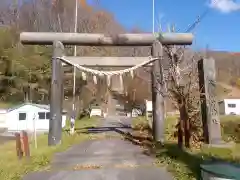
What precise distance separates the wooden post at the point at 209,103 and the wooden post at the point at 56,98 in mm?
6237

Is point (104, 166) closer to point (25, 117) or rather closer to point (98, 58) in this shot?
point (98, 58)

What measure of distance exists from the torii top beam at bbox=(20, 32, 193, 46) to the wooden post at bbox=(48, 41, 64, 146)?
16.4 inches

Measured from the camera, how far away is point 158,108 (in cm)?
1395

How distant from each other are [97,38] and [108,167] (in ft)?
22.9

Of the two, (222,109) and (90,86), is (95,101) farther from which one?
(222,109)

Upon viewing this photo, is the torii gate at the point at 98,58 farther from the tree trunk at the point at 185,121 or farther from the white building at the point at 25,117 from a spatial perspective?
the white building at the point at 25,117

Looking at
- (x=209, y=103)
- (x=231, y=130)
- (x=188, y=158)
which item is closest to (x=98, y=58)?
(x=209, y=103)

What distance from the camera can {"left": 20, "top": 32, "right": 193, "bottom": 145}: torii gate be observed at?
13548mm

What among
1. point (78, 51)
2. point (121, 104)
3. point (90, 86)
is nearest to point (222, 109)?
point (121, 104)

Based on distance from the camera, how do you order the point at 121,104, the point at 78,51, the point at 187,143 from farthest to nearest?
the point at 121,104, the point at 78,51, the point at 187,143

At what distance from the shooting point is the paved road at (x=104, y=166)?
7.56 metres

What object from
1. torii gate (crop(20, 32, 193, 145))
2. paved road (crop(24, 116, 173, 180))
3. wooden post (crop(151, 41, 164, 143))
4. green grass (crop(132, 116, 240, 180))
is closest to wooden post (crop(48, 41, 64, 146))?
torii gate (crop(20, 32, 193, 145))

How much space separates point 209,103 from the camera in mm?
12414

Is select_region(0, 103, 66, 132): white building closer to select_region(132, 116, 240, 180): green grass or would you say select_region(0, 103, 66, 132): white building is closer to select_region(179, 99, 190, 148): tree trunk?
select_region(132, 116, 240, 180): green grass
